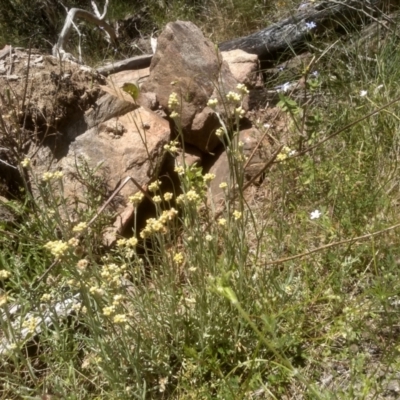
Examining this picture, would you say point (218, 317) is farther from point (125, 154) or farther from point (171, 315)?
point (125, 154)

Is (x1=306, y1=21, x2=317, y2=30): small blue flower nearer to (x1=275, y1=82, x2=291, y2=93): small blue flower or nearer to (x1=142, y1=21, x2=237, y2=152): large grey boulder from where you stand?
(x1=275, y1=82, x2=291, y2=93): small blue flower

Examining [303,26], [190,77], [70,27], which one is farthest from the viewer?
[70,27]

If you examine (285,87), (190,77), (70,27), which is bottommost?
(285,87)

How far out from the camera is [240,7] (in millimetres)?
5406

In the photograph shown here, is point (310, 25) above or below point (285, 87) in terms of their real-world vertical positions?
above

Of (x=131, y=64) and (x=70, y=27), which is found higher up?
(x=70, y=27)

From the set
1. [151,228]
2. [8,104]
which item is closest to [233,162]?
[151,228]

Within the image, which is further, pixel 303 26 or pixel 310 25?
pixel 303 26

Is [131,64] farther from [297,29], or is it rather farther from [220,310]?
[220,310]

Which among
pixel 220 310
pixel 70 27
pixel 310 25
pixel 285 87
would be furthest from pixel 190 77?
pixel 220 310

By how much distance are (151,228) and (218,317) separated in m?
0.42

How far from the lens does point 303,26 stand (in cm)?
402

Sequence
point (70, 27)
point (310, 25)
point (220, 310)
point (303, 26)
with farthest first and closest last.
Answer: point (70, 27)
point (303, 26)
point (310, 25)
point (220, 310)

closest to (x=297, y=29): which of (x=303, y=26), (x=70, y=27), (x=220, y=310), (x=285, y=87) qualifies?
(x=303, y=26)
